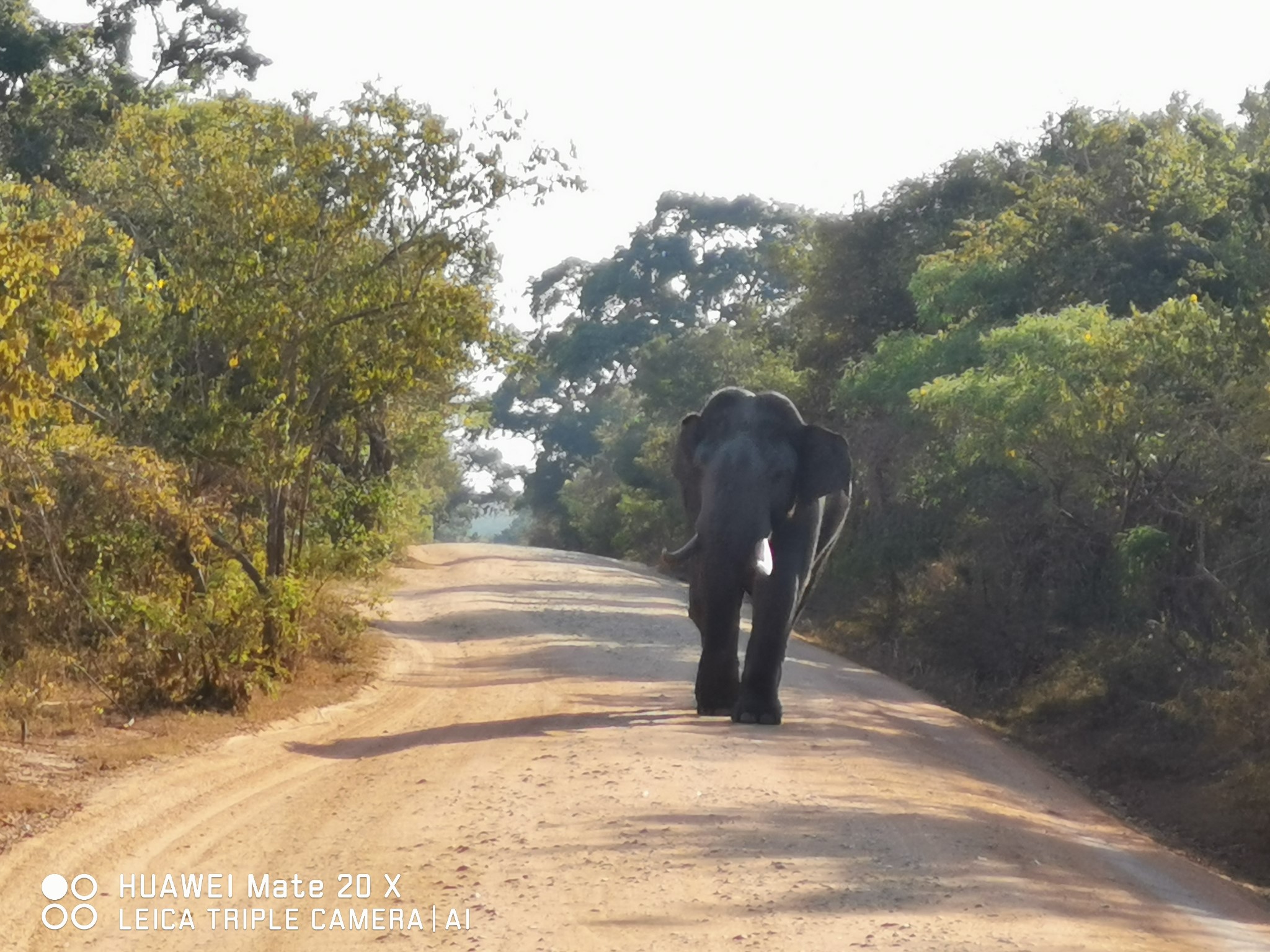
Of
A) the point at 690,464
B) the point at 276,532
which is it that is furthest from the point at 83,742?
the point at 690,464

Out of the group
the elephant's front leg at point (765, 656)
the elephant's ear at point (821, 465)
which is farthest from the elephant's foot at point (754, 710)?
the elephant's ear at point (821, 465)

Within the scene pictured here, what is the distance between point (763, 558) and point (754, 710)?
118cm

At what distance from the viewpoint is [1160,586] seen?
60.7 ft

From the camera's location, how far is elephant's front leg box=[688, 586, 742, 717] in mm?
13641

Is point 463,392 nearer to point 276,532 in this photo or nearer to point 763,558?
point 276,532

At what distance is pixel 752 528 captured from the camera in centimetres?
1366

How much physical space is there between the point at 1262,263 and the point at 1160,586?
362cm

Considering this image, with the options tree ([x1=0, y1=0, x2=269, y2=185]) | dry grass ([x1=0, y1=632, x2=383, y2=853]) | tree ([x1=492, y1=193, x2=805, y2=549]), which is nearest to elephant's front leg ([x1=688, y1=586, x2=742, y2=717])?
dry grass ([x1=0, y1=632, x2=383, y2=853])

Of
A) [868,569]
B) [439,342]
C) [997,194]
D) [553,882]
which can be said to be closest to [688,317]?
[997,194]

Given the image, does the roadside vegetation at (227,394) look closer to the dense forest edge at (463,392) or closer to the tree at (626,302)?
the dense forest edge at (463,392)

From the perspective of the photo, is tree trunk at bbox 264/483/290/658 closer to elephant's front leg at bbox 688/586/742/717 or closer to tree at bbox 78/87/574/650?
tree at bbox 78/87/574/650

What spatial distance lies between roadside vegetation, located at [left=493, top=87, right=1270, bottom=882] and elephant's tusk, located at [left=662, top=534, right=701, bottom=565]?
4.13 meters

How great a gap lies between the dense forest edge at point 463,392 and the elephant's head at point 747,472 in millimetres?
2561

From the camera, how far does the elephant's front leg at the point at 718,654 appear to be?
13641mm
